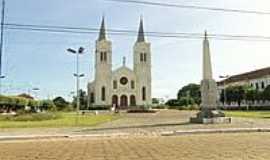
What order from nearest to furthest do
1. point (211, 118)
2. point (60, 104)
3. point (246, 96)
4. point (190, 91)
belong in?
point (211, 118) < point (246, 96) < point (60, 104) < point (190, 91)

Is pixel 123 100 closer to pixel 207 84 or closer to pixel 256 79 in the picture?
pixel 256 79

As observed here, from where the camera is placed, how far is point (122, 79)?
10669 centimetres

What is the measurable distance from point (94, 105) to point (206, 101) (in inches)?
2764

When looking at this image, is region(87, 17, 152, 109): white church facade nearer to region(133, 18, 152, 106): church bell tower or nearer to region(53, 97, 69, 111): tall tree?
region(133, 18, 152, 106): church bell tower

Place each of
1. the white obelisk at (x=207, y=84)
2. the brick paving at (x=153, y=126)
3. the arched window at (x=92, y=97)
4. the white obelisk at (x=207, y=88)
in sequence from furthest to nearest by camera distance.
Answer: the arched window at (x=92, y=97), the white obelisk at (x=207, y=84), the white obelisk at (x=207, y=88), the brick paving at (x=153, y=126)

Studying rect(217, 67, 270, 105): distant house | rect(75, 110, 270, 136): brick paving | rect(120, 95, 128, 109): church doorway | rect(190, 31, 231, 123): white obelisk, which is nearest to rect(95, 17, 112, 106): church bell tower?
rect(120, 95, 128, 109): church doorway

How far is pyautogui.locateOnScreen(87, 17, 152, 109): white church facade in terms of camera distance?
10306cm

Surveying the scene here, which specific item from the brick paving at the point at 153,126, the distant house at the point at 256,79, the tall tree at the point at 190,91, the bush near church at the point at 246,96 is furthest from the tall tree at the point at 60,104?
the brick paving at the point at 153,126

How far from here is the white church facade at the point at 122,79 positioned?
10306 cm

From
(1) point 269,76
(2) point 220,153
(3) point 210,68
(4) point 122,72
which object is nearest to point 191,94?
(1) point 269,76

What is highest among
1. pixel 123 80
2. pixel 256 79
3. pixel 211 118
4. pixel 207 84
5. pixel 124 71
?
pixel 124 71

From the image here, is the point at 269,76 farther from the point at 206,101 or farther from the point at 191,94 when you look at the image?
the point at 206,101

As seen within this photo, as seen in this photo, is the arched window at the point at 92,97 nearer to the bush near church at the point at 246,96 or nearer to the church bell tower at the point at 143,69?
the church bell tower at the point at 143,69

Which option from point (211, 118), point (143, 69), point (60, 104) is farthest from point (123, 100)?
point (211, 118)
